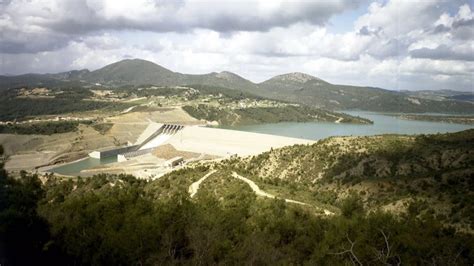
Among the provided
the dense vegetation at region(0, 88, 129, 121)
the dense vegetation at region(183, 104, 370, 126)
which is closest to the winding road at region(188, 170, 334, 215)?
the dense vegetation at region(0, 88, 129, 121)

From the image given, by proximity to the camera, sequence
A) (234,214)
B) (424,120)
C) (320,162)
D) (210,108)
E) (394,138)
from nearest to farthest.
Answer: (234,214), (320,162), (394,138), (210,108), (424,120)

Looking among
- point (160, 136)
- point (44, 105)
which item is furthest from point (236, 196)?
point (44, 105)

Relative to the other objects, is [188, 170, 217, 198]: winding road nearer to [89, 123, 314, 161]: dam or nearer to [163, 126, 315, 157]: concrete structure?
[163, 126, 315, 157]: concrete structure

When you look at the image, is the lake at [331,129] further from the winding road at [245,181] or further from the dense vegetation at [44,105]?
the winding road at [245,181]

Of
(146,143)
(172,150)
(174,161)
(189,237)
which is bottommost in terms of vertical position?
(174,161)

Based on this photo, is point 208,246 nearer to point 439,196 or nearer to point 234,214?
point 234,214

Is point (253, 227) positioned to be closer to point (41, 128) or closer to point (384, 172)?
point (384, 172)

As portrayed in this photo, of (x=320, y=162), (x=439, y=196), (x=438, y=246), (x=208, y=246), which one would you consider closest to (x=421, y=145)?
(x=320, y=162)
